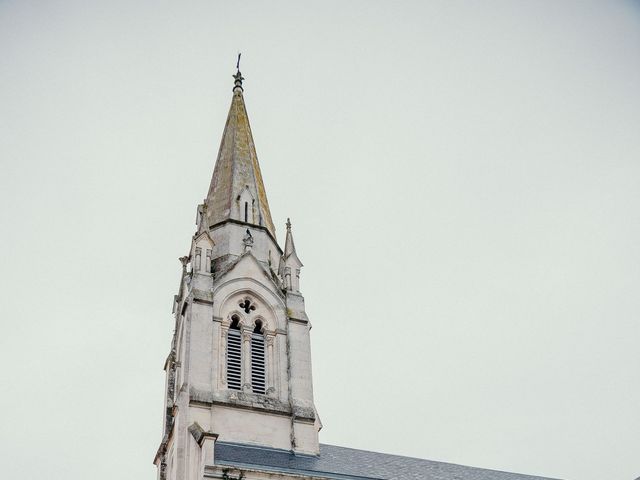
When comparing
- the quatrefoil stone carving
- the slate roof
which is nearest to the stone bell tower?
the quatrefoil stone carving

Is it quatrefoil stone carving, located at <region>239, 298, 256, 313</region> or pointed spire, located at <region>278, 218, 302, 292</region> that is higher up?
pointed spire, located at <region>278, 218, 302, 292</region>

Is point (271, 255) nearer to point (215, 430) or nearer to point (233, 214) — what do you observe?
point (233, 214)

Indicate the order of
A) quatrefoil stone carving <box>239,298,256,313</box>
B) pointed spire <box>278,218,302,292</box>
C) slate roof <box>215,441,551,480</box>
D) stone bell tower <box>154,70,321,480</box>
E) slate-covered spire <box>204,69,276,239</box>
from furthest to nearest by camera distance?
slate-covered spire <box>204,69,276,239</box>, pointed spire <box>278,218,302,292</box>, quatrefoil stone carving <box>239,298,256,313</box>, stone bell tower <box>154,70,321,480</box>, slate roof <box>215,441,551,480</box>

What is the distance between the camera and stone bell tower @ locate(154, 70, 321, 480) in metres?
27.4

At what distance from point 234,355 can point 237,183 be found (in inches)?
373

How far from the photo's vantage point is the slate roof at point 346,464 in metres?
25.0

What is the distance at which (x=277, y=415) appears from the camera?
2842cm

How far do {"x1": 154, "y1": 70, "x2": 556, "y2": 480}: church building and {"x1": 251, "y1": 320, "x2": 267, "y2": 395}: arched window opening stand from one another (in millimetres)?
41

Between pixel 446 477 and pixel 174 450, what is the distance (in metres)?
10.5

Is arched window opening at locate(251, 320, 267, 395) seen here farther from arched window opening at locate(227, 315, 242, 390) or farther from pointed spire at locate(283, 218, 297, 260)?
pointed spire at locate(283, 218, 297, 260)

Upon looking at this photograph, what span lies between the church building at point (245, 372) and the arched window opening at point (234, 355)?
0.04 m

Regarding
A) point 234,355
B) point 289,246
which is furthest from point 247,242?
point 234,355

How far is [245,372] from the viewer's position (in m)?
29.3

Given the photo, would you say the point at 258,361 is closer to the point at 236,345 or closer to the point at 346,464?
the point at 236,345
